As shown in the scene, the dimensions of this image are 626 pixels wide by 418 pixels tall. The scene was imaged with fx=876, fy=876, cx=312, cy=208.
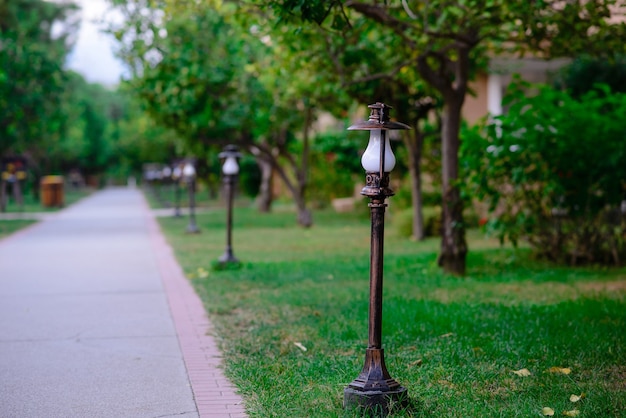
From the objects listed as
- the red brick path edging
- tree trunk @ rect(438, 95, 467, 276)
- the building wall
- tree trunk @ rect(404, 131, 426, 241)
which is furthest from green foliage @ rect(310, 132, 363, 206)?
the red brick path edging

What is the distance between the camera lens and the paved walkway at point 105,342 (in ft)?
18.6

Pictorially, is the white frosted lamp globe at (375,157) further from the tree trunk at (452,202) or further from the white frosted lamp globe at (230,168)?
the white frosted lamp globe at (230,168)

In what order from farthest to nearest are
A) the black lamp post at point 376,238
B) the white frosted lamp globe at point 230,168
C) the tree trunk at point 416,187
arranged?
Result: the tree trunk at point 416,187, the white frosted lamp globe at point 230,168, the black lamp post at point 376,238

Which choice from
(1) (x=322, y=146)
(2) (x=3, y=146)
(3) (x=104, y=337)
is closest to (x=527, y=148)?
(3) (x=104, y=337)

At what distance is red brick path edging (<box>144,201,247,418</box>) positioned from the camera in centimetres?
555

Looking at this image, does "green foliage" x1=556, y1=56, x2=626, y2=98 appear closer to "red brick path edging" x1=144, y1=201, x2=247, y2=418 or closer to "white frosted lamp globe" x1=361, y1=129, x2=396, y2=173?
"red brick path edging" x1=144, y1=201, x2=247, y2=418

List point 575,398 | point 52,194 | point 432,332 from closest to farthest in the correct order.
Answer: point 575,398, point 432,332, point 52,194

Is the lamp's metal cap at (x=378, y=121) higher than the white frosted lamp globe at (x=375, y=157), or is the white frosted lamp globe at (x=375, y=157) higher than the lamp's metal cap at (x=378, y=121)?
the lamp's metal cap at (x=378, y=121)

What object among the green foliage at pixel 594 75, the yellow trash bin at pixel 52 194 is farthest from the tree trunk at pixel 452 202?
the yellow trash bin at pixel 52 194

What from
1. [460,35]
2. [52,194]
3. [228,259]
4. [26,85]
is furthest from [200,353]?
[52,194]

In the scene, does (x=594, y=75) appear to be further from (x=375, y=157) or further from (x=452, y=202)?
(x=375, y=157)

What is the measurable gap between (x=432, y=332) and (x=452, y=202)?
Result: 13.2 ft

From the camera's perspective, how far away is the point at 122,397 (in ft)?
19.0

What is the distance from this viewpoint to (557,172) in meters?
11.8
